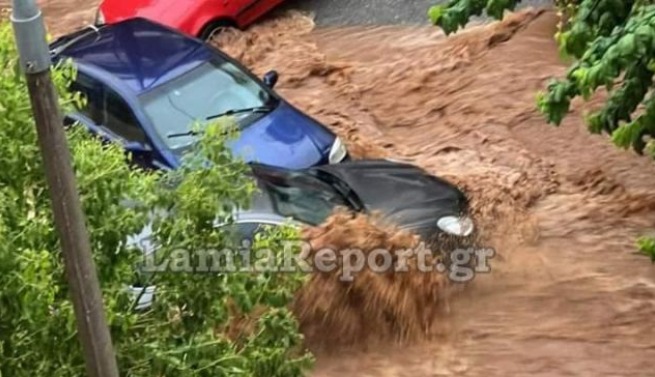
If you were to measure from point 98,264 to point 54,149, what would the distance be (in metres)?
1.14

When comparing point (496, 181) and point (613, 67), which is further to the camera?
point (496, 181)

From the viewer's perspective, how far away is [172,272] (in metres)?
5.47

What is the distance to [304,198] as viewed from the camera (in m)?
9.08

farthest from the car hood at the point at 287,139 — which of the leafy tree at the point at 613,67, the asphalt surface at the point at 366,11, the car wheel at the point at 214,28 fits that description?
the asphalt surface at the point at 366,11

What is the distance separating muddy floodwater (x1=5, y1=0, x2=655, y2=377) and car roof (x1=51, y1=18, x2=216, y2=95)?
1.80 metres

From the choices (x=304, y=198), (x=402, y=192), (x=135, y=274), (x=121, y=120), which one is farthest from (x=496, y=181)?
(x=135, y=274)

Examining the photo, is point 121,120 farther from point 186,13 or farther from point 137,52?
point 186,13

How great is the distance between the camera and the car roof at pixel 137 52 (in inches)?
423

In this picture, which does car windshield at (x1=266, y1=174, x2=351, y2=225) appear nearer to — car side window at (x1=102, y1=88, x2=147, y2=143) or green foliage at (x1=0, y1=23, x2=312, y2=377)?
car side window at (x1=102, y1=88, x2=147, y2=143)

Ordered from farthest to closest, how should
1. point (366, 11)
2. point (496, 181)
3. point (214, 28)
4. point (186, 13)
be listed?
1. point (366, 11)
2. point (214, 28)
3. point (186, 13)
4. point (496, 181)

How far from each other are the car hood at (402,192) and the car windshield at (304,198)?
26 centimetres

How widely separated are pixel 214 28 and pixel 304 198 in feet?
19.2

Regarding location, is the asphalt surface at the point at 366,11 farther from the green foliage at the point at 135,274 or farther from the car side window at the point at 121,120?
the green foliage at the point at 135,274

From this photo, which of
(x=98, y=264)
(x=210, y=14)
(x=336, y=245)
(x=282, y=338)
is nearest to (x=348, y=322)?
(x=336, y=245)
